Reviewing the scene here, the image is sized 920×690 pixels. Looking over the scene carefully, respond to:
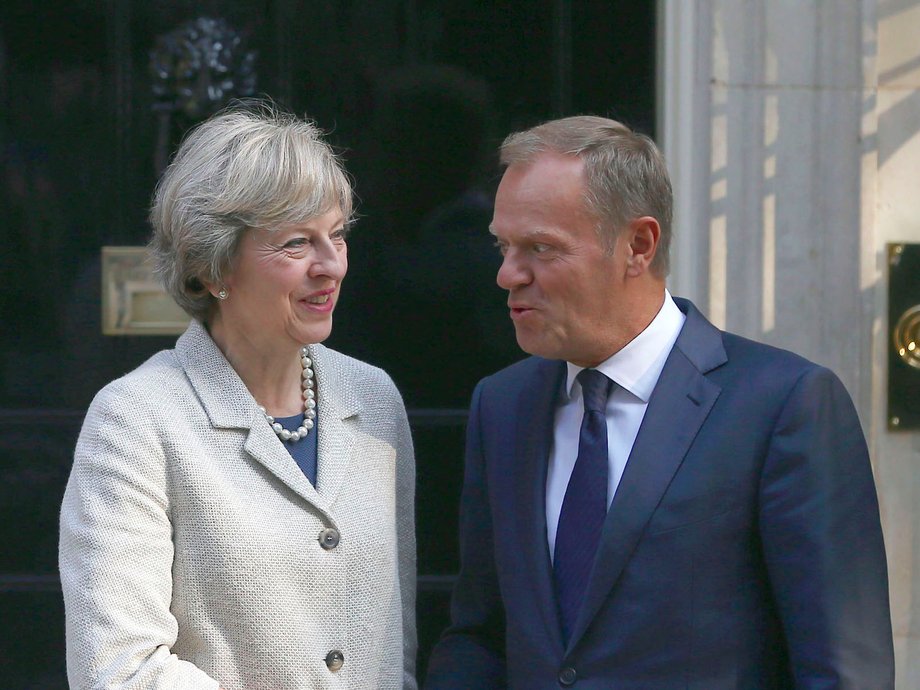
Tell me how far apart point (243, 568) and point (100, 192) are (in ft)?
6.16

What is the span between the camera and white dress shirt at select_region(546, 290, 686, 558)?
81.7 inches

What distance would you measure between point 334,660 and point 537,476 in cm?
47

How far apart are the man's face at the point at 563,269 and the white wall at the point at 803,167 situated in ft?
4.31

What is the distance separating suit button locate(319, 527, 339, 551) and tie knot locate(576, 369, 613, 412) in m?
0.49

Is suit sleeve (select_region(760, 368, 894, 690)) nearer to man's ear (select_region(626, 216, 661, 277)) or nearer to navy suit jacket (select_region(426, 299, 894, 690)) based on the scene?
navy suit jacket (select_region(426, 299, 894, 690))

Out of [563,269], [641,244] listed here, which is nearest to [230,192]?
[563,269]

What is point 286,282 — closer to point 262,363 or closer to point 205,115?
point 262,363

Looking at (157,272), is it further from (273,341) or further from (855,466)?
(855,466)

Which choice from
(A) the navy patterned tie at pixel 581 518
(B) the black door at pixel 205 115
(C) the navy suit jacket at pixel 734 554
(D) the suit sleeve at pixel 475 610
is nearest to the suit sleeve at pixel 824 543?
(C) the navy suit jacket at pixel 734 554

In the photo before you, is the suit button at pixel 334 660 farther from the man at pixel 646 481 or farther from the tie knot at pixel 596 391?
the tie knot at pixel 596 391

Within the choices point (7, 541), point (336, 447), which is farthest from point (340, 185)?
point (7, 541)

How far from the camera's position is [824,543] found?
1879mm

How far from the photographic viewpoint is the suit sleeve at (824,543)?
1876 mm

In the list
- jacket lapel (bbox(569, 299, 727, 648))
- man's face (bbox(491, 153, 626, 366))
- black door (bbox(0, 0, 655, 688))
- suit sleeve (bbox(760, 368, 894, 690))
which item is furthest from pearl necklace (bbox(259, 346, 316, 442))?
black door (bbox(0, 0, 655, 688))
